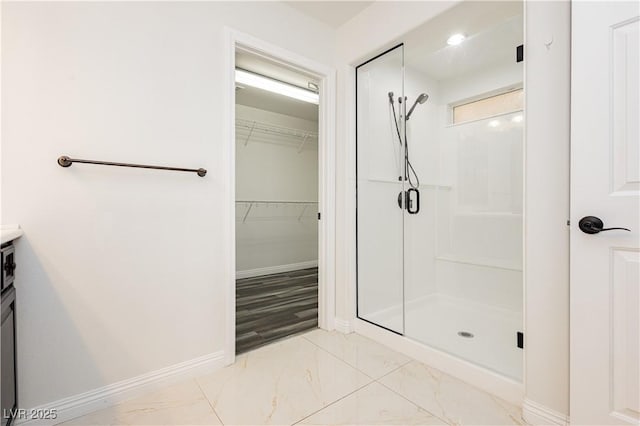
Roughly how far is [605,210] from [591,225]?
0.23 feet

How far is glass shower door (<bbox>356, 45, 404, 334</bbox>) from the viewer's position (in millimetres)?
2410

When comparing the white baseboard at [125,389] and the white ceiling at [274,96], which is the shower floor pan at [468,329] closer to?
the white baseboard at [125,389]

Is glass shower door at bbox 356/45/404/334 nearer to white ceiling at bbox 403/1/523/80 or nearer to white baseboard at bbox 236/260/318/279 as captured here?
white ceiling at bbox 403/1/523/80

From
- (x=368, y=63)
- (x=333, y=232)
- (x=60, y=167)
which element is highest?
(x=368, y=63)

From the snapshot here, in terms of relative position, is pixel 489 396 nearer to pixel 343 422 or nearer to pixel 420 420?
pixel 420 420

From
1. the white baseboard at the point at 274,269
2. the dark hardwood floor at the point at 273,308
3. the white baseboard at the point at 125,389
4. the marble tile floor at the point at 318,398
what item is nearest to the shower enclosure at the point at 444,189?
the marble tile floor at the point at 318,398

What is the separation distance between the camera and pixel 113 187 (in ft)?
5.03

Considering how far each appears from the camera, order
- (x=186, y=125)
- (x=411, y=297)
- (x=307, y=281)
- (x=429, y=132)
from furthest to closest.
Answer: (x=307, y=281) < (x=429, y=132) < (x=411, y=297) < (x=186, y=125)

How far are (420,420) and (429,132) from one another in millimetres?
2507

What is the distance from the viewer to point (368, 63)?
2.35m

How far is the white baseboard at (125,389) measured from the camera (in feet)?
4.59

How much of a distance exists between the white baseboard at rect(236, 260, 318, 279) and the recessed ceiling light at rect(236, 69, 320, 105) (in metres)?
2.42

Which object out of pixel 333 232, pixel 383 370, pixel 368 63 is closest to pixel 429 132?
pixel 368 63

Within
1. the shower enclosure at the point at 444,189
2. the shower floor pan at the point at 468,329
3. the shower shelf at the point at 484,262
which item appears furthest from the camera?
the shower shelf at the point at 484,262
